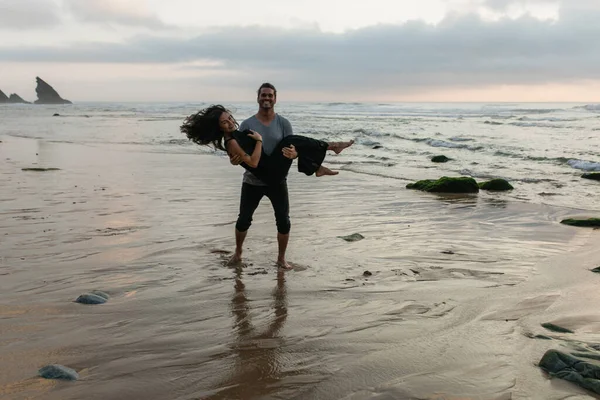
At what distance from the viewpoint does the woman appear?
18.5ft

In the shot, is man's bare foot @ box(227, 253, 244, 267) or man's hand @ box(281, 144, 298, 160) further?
man's bare foot @ box(227, 253, 244, 267)

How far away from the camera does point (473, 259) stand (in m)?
6.71

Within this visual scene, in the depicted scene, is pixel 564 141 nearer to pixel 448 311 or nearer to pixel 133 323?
pixel 448 311

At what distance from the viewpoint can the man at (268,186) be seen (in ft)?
19.7

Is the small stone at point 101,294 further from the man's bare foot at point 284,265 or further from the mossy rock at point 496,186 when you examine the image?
the mossy rock at point 496,186

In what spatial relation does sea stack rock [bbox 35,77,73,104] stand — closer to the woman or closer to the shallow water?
the shallow water

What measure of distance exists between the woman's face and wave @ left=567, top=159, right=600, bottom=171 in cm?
1416

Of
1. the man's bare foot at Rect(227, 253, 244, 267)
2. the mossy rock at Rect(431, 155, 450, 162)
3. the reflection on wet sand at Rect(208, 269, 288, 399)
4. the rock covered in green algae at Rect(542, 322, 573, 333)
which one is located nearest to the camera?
the reflection on wet sand at Rect(208, 269, 288, 399)

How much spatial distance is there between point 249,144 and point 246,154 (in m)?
0.18

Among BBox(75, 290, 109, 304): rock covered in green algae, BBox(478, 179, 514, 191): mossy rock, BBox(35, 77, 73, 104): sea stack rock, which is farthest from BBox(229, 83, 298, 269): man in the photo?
BBox(35, 77, 73, 104): sea stack rock

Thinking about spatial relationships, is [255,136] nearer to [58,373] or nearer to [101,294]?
[101,294]

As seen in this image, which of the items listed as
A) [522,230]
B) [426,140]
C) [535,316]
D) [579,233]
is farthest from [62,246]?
[426,140]

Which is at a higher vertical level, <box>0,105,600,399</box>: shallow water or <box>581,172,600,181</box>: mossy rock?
<box>581,172,600,181</box>: mossy rock

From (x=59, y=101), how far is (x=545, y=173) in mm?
163277
